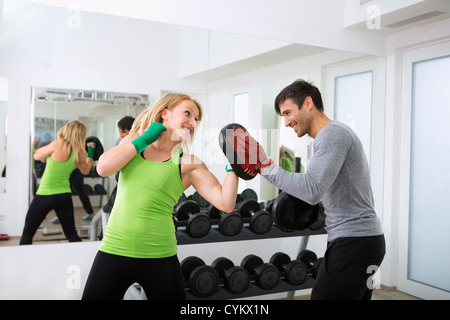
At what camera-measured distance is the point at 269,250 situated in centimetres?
353

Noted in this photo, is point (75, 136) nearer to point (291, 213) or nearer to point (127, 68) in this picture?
point (127, 68)

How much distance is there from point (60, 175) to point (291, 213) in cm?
159

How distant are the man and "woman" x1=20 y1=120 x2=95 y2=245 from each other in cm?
140

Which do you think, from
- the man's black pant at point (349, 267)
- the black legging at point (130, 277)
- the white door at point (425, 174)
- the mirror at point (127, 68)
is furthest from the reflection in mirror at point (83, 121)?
the white door at point (425, 174)

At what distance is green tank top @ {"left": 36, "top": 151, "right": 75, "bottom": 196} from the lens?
2.67 meters

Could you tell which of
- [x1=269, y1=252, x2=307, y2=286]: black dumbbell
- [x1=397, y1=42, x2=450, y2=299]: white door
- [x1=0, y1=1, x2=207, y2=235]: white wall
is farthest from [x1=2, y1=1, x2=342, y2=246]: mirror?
[x1=397, y1=42, x2=450, y2=299]: white door

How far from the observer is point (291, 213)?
6.08ft

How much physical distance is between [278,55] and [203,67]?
26.6 inches

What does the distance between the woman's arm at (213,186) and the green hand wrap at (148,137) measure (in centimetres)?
18

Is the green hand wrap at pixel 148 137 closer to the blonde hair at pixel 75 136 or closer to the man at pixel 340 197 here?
the man at pixel 340 197

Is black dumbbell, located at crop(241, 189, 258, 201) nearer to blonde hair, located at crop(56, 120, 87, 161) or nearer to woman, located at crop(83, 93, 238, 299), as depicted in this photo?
blonde hair, located at crop(56, 120, 87, 161)
